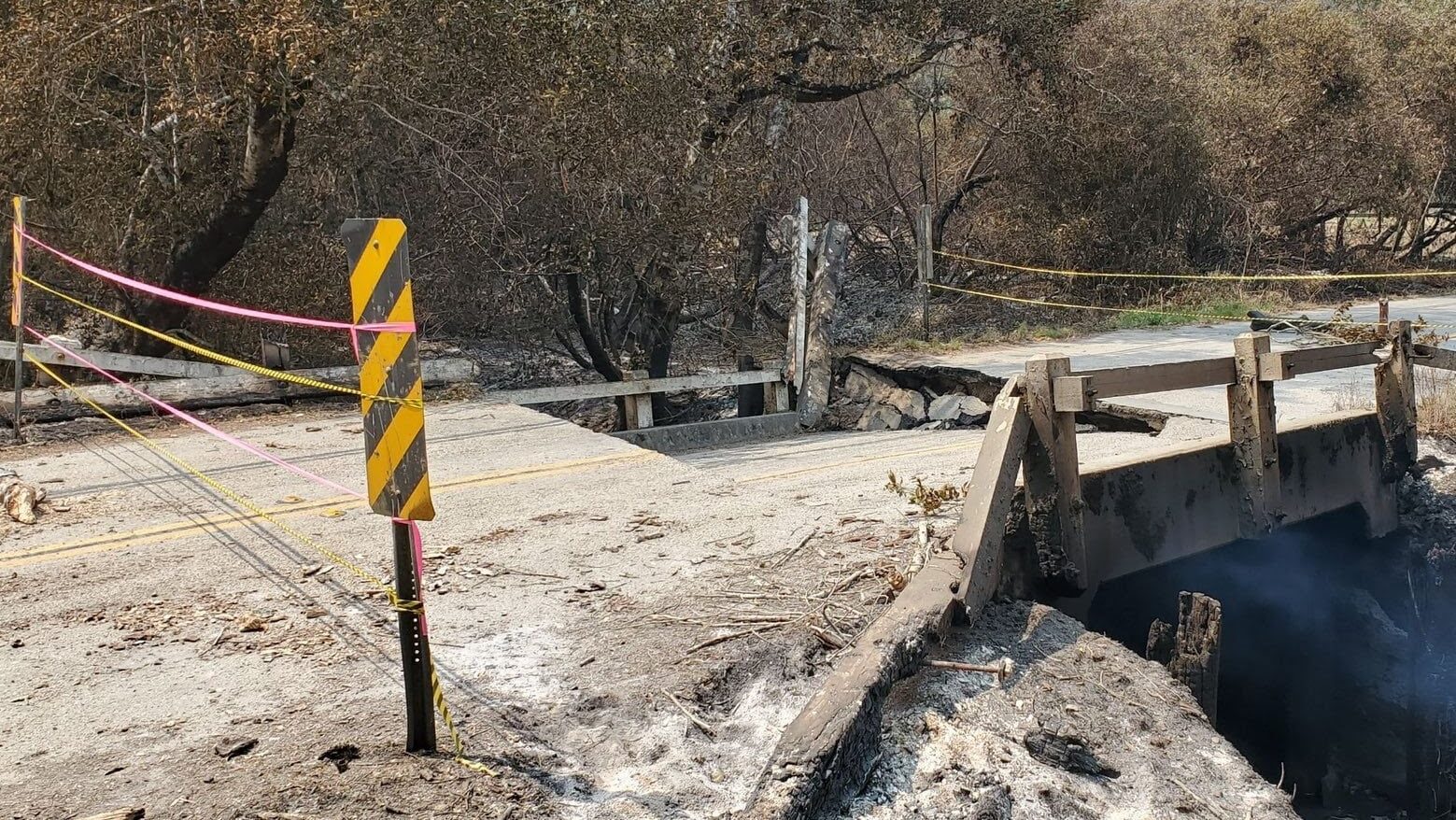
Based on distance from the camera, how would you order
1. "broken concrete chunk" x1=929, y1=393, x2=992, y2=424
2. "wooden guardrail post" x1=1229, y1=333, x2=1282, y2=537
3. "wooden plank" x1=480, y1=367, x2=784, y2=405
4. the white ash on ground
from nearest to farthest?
the white ash on ground < "wooden guardrail post" x1=1229, y1=333, x2=1282, y2=537 < "wooden plank" x1=480, y1=367, x2=784, y2=405 < "broken concrete chunk" x1=929, y1=393, x2=992, y2=424

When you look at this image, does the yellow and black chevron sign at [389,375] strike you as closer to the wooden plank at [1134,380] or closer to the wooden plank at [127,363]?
the wooden plank at [1134,380]

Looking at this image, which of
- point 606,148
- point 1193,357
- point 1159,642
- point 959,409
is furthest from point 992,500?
point 1193,357

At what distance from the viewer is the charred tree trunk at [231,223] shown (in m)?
10.6

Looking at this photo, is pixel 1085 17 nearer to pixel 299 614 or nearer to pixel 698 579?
pixel 698 579

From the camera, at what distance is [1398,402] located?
8234mm

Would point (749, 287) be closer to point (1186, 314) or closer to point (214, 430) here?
point (1186, 314)

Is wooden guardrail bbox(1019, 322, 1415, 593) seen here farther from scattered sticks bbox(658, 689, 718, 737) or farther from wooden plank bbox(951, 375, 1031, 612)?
scattered sticks bbox(658, 689, 718, 737)

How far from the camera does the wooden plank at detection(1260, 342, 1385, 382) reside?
7.01 meters

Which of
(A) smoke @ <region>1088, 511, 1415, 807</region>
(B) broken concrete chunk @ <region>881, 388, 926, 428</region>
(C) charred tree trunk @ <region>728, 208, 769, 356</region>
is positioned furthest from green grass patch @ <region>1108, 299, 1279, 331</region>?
(A) smoke @ <region>1088, 511, 1415, 807</region>

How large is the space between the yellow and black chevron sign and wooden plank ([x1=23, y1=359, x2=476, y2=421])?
6.30m

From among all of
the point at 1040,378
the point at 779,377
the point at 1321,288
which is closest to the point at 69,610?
the point at 1040,378

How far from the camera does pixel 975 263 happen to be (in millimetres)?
21312

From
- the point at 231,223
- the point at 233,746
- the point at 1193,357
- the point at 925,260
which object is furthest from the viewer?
the point at 925,260

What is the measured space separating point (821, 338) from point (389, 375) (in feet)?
31.4
